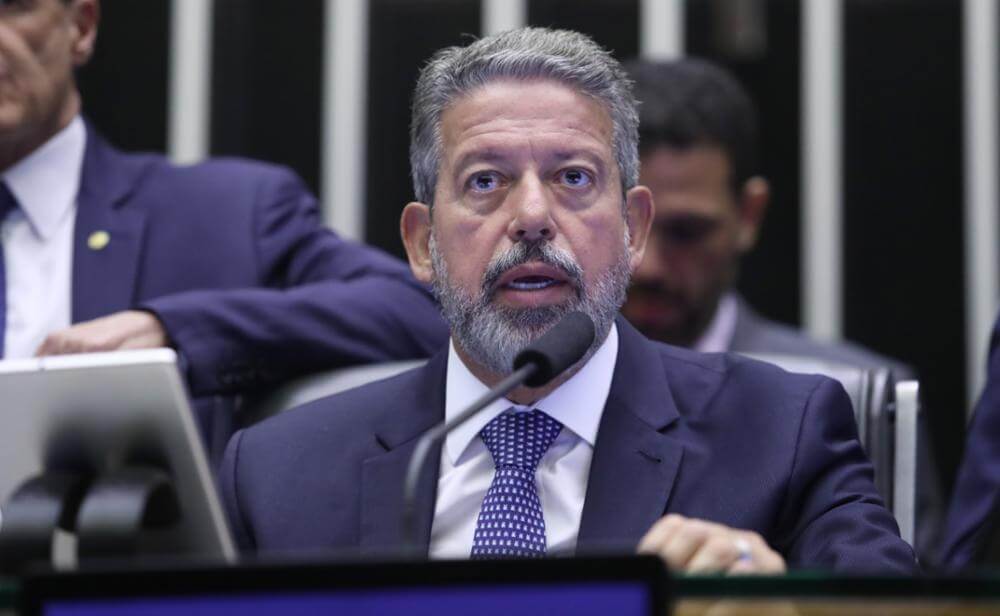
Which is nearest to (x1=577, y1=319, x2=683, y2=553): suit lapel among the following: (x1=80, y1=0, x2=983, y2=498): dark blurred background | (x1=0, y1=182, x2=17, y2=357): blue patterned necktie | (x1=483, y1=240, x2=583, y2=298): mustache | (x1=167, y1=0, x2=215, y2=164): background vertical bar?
(x1=483, y1=240, x2=583, y2=298): mustache

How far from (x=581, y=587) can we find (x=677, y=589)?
12 centimetres

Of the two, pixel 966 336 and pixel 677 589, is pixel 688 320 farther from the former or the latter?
pixel 677 589

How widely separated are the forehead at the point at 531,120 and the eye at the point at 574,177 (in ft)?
0.09

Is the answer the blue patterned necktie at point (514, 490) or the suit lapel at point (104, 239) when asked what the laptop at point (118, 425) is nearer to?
the blue patterned necktie at point (514, 490)

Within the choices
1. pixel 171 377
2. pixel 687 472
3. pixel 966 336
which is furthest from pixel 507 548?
pixel 966 336

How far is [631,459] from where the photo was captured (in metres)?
2.36

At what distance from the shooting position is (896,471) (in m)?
2.66

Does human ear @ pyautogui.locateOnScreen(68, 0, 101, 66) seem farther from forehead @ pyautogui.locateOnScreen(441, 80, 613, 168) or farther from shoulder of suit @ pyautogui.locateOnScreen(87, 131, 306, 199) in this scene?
forehead @ pyautogui.locateOnScreen(441, 80, 613, 168)

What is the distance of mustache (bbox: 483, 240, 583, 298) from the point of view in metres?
2.39

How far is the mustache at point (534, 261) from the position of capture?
2.39 m

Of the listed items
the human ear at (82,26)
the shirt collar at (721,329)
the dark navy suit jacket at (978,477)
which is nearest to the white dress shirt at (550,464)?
the dark navy suit jacket at (978,477)

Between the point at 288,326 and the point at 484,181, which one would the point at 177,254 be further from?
the point at 484,181

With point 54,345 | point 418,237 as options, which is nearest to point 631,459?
point 418,237

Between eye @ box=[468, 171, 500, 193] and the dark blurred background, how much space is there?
8.07 ft
